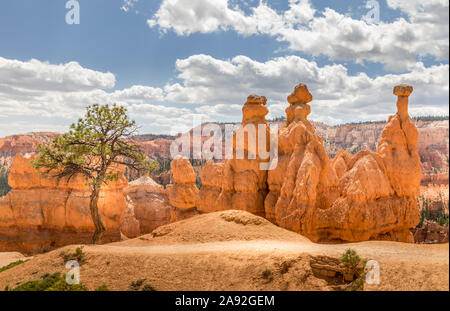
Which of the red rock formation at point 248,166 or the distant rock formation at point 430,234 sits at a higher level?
the red rock formation at point 248,166

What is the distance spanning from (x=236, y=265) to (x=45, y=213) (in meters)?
21.8

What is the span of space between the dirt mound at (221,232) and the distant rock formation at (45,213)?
11626mm

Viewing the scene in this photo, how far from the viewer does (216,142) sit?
389ft

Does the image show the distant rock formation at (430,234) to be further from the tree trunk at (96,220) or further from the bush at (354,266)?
the tree trunk at (96,220)

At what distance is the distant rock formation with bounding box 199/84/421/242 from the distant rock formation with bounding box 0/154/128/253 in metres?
10.7

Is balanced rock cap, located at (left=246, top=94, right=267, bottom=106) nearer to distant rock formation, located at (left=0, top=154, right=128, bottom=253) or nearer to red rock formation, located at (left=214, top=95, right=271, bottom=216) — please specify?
red rock formation, located at (left=214, top=95, right=271, bottom=216)

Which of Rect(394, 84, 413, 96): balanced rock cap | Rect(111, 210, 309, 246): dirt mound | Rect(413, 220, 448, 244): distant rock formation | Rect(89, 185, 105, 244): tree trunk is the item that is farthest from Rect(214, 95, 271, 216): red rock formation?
Rect(413, 220, 448, 244): distant rock formation

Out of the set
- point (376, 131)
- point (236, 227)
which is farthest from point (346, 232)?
point (376, 131)

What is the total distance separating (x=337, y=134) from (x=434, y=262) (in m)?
154

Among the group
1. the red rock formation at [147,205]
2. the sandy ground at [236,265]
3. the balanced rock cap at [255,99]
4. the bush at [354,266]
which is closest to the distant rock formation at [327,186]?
the balanced rock cap at [255,99]

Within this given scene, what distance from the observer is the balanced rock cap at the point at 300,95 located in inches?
888

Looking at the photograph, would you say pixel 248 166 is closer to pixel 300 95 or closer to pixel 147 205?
pixel 300 95

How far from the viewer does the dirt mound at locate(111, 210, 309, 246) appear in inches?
607
